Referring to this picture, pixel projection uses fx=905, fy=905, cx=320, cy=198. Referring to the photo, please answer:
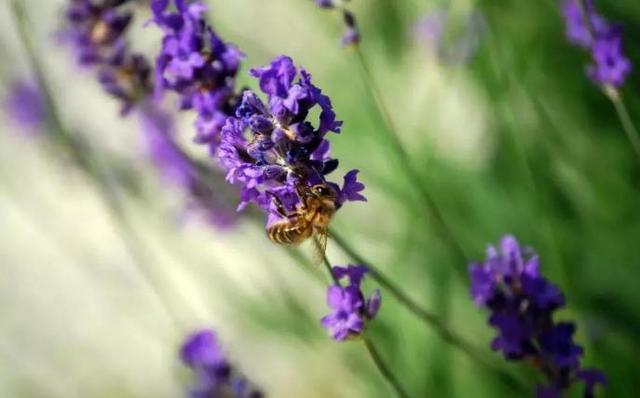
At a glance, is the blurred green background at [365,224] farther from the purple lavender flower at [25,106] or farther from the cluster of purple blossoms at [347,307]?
the cluster of purple blossoms at [347,307]

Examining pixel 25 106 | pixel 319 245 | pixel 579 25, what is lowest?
pixel 319 245

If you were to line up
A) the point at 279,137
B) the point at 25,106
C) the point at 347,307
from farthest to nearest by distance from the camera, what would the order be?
the point at 25,106 → the point at 347,307 → the point at 279,137

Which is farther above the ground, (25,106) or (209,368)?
(25,106)

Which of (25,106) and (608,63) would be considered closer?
(608,63)

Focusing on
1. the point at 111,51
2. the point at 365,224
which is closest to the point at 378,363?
the point at 111,51

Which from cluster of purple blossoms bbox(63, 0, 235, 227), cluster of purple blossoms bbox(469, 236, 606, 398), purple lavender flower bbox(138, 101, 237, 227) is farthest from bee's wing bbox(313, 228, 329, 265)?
purple lavender flower bbox(138, 101, 237, 227)

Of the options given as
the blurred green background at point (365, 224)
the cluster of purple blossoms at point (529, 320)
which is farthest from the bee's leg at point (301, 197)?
the blurred green background at point (365, 224)

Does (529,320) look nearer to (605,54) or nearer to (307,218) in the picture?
(307,218)
